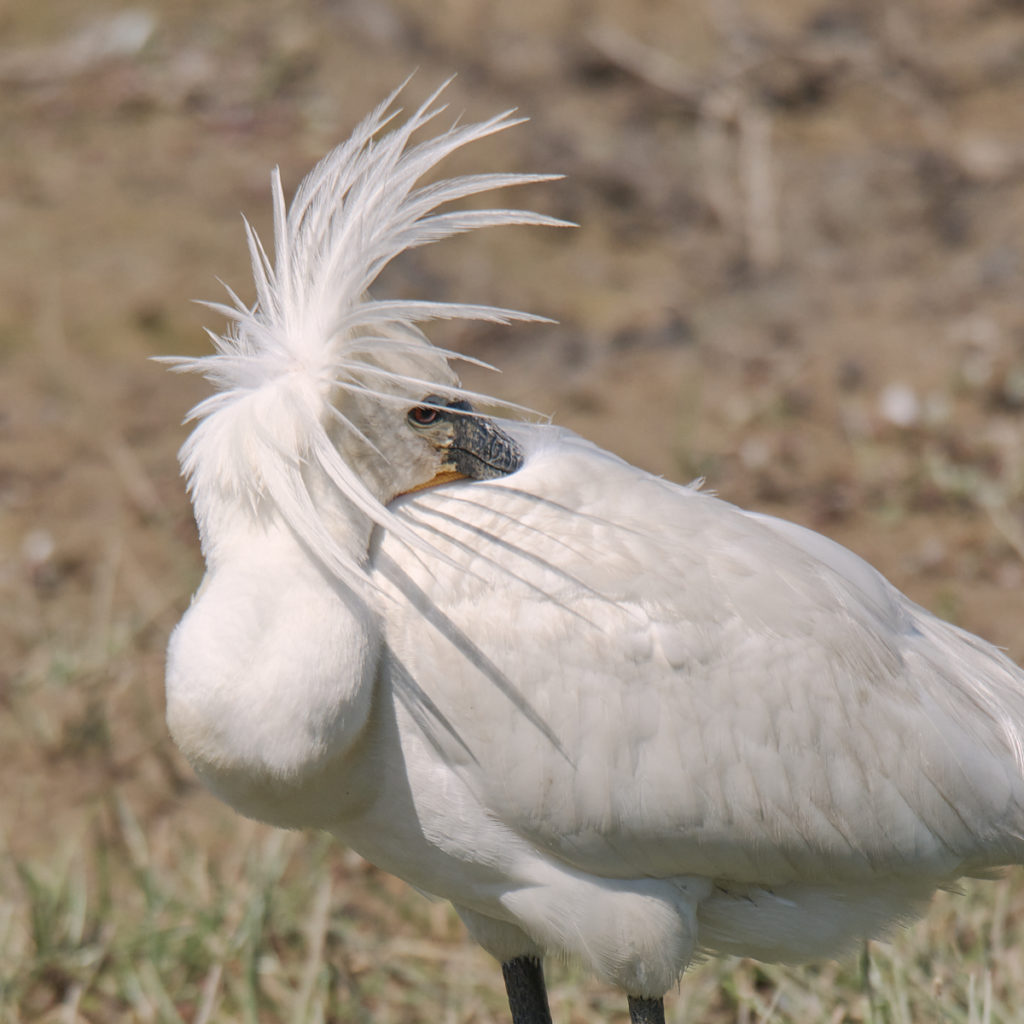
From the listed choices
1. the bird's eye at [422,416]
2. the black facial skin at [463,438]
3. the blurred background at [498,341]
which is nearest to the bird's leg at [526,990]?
the blurred background at [498,341]

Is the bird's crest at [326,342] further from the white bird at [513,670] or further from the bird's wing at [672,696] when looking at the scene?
the bird's wing at [672,696]

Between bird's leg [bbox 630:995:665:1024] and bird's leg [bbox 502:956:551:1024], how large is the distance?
32 cm

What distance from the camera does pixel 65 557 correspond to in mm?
6270

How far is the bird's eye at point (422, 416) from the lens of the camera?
320cm

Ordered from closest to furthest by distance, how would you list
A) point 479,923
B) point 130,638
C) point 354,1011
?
point 479,923 < point 354,1011 < point 130,638

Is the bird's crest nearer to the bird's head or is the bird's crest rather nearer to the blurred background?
the bird's head

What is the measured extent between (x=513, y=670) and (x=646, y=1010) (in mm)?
953

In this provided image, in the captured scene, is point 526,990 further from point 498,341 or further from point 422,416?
point 498,341

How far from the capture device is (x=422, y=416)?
321 cm

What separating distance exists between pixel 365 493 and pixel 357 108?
256 inches

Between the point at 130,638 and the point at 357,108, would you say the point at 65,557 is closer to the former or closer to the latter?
the point at 130,638

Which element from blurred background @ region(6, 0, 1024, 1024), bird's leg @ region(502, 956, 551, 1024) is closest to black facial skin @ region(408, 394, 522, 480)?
bird's leg @ region(502, 956, 551, 1024)

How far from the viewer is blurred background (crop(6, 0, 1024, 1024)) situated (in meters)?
4.34

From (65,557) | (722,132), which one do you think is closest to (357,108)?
(722,132)
